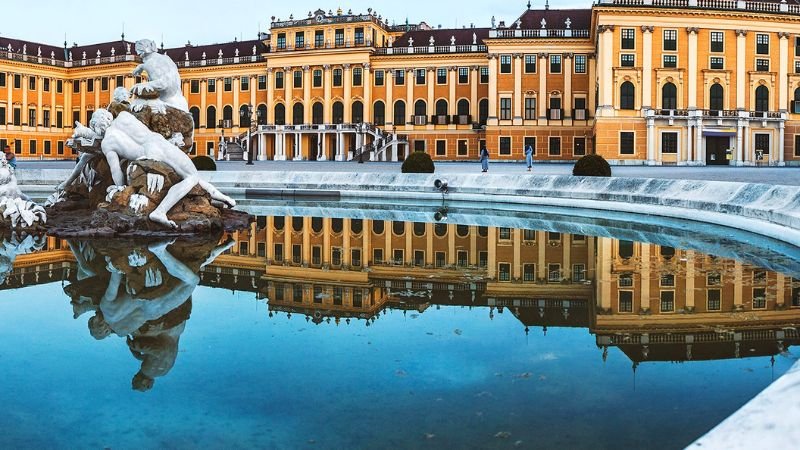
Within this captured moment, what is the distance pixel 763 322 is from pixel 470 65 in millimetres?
54652

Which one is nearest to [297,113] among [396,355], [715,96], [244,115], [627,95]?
[244,115]

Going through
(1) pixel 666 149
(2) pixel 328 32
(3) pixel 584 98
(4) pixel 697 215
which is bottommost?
(4) pixel 697 215

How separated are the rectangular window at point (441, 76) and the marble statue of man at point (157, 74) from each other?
48.7 meters

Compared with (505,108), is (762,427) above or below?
below

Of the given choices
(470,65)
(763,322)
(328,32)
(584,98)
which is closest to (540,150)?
(584,98)

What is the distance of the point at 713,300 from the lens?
6281 millimetres

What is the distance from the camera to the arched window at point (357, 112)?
6156cm

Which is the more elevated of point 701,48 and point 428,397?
point 701,48

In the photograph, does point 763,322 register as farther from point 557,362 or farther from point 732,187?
point 732,187

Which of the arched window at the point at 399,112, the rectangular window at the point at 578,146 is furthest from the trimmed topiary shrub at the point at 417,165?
the arched window at the point at 399,112

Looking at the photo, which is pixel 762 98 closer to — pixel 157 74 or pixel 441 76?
pixel 441 76

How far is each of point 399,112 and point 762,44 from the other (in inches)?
1031

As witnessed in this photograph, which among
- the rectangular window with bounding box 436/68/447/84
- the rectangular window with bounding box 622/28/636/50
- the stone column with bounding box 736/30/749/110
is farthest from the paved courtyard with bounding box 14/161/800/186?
the rectangular window with bounding box 436/68/447/84

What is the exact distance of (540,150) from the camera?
53406 mm
